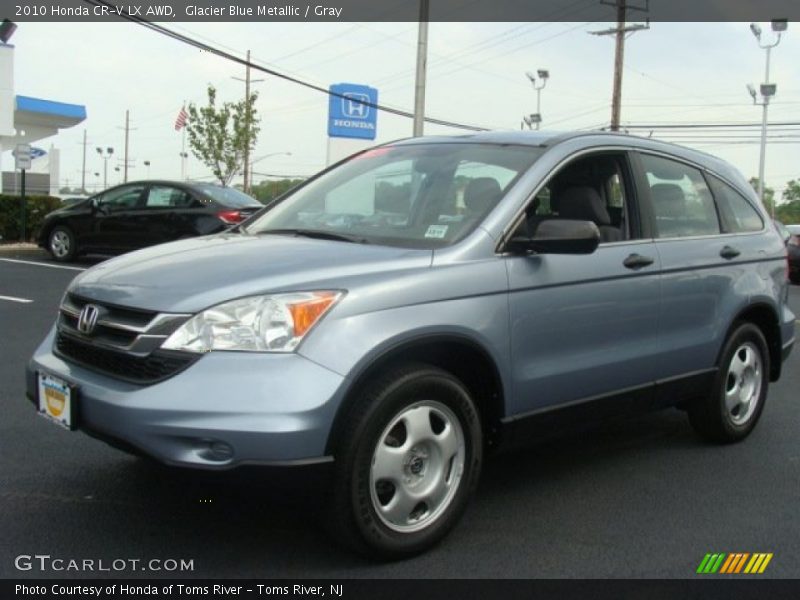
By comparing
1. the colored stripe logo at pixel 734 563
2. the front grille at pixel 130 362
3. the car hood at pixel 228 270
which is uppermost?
the car hood at pixel 228 270

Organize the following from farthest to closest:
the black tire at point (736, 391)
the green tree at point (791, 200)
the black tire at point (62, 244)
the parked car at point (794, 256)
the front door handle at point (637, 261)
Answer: the green tree at point (791, 200) < the parked car at point (794, 256) < the black tire at point (62, 244) < the black tire at point (736, 391) < the front door handle at point (637, 261)

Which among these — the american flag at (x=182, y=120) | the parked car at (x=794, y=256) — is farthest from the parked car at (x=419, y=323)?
the american flag at (x=182, y=120)

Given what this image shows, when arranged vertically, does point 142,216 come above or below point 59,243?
above

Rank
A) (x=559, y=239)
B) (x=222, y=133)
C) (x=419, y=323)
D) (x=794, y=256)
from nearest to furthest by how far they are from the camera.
Result: (x=419, y=323) < (x=559, y=239) < (x=794, y=256) < (x=222, y=133)

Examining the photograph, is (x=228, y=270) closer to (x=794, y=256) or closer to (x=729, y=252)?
(x=729, y=252)

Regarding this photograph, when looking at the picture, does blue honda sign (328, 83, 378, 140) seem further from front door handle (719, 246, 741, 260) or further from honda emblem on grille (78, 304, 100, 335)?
honda emblem on grille (78, 304, 100, 335)

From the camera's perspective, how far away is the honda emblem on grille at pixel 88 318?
10.9 ft

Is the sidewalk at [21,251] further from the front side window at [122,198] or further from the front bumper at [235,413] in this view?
the front bumper at [235,413]

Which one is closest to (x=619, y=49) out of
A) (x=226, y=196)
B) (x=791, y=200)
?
(x=226, y=196)

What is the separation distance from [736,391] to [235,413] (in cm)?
337

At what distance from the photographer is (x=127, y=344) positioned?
3.14 m

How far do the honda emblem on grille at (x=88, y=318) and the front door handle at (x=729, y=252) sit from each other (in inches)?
131

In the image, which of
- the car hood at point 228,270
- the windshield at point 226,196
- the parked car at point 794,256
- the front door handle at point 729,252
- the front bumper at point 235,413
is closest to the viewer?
the front bumper at point 235,413

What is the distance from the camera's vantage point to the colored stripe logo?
132 inches
